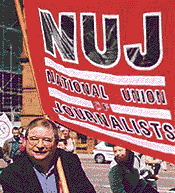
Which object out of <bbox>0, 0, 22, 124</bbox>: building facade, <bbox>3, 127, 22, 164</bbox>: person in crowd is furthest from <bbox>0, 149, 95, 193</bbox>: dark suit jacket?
<bbox>0, 0, 22, 124</bbox>: building facade

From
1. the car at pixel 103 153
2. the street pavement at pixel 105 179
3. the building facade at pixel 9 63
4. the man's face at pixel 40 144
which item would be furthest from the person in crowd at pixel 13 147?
the building facade at pixel 9 63

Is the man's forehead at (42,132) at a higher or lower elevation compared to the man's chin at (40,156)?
higher

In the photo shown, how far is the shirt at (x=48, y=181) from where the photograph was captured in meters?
2.64

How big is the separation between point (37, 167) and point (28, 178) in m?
0.08

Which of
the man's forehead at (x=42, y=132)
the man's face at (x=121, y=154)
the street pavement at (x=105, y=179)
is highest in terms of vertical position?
the man's forehead at (x=42, y=132)

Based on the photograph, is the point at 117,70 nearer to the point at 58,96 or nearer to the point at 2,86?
the point at 58,96

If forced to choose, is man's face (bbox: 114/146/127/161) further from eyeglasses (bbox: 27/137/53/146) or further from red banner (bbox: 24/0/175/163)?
eyeglasses (bbox: 27/137/53/146)

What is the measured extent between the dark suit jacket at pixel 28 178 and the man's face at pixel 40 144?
3.6 inches

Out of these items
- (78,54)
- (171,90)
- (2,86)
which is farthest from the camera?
(2,86)

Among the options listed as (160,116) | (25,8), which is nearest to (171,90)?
(160,116)

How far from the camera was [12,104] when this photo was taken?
43.2 metres

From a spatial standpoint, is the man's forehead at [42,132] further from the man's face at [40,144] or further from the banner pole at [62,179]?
the banner pole at [62,179]

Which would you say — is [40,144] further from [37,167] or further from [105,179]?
[105,179]

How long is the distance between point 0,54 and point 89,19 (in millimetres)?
39563
